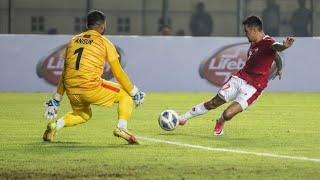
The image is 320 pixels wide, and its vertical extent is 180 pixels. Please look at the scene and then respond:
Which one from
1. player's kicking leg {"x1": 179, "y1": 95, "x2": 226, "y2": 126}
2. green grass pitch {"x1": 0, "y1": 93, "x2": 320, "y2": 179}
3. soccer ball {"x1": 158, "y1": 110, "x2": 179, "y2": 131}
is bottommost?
green grass pitch {"x1": 0, "y1": 93, "x2": 320, "y2": 179}

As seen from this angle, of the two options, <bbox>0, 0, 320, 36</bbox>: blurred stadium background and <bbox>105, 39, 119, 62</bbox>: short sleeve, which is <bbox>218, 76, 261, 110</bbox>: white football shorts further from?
<bbox>0, 0, 320, 36</bbox>: blurred stadium background

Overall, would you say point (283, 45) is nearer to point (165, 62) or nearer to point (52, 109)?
point (52, 109)

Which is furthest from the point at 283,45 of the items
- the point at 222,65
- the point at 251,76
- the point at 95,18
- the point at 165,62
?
the point at 165,62

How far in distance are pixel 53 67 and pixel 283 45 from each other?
12.8 meters

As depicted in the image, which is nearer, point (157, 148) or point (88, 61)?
point (157, 148)

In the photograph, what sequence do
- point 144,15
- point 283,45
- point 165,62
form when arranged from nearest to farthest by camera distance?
1. point 283,45
2. point 165,62
3. point 144,15

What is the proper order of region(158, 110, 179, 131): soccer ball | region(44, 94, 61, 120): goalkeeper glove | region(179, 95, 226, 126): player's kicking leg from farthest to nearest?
region(179, 95, 226, 126): player's kicking leg, region(158, 110, 179, 131): soccer ball, region(44, 94, 61, 120): goalkeeper glove

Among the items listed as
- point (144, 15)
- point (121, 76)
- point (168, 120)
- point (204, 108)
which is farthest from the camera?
point (144, 15)

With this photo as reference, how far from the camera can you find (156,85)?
26062mm

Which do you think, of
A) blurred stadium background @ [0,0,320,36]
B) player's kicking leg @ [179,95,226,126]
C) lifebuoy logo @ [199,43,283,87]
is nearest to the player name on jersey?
player's kicking leg @ [179,95,226,126]

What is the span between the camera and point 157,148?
1204 cm

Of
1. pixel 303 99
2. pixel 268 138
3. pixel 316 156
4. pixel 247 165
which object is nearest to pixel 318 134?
pixel 268 138

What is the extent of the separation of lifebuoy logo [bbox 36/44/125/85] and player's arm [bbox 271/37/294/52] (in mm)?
11920

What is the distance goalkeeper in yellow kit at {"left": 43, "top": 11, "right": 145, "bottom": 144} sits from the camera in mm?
12375
